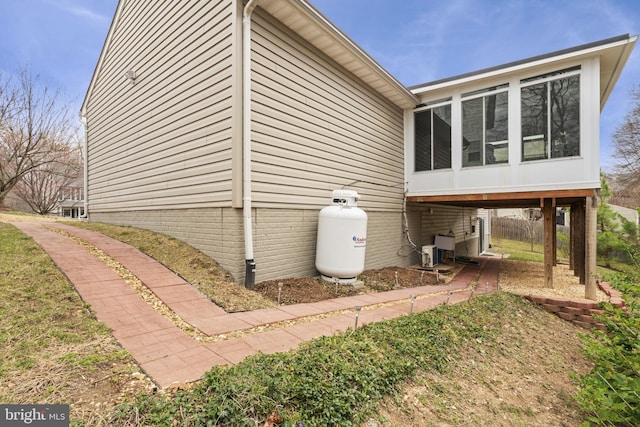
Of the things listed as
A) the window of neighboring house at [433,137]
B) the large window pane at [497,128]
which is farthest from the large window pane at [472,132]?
the window of neighboring house at [433,137]

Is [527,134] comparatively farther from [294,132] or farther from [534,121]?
[294,132]

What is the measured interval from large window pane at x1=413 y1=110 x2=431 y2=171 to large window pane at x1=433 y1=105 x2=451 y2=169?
0.20 m

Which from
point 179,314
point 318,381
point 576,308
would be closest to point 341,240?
point 179,314

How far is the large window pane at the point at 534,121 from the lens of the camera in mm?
7480

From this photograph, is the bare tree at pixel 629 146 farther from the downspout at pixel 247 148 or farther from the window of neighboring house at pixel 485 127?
the downspout at pixel 247 148

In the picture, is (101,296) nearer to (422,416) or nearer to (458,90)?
(422,416)

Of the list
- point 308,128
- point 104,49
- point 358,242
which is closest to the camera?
point 358,242

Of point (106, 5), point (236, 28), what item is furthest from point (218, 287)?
point (106, 5)

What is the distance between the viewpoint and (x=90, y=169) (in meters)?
11.0

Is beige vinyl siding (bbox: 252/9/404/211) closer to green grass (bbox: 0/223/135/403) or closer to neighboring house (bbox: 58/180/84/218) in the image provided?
green grass (bbox: 0/223/135/403)

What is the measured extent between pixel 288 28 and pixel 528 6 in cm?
926

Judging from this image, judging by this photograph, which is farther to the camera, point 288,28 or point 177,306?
point 288,28

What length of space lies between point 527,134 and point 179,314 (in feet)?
27.7

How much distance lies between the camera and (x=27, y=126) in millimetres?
14938
